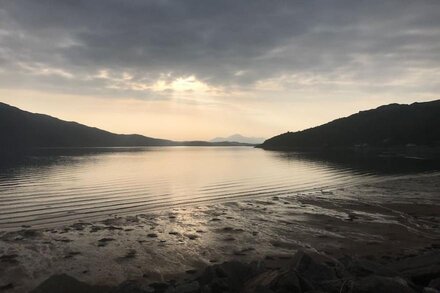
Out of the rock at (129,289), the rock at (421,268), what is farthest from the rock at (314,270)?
the rock at (129,289)

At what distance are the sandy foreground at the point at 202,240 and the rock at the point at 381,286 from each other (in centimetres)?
744

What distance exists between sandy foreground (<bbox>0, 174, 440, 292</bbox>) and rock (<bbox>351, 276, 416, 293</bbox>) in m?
7.44

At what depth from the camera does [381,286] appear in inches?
451

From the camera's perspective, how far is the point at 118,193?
1759 inches

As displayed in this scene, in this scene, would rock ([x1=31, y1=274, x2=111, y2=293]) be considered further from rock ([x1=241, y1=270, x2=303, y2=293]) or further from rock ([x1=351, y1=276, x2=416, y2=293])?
rock ([x1=351, y1=276, x2=416, y2=293])

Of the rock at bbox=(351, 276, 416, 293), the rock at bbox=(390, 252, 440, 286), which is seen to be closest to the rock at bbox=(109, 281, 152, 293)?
the rock at bbox=(351, 276, 416, 293)

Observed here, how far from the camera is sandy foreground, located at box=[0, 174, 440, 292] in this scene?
57.6 ft

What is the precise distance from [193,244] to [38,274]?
8440 millimetres

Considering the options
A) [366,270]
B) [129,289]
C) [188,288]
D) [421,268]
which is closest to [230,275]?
[188,288]

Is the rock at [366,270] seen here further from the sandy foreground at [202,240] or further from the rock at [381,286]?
the sandy foreground at [202,240]

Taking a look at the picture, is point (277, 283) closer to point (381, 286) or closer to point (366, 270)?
point (381, 286)

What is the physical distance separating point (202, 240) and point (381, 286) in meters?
13.1

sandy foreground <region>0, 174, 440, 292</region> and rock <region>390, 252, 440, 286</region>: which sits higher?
rock <region>390, 252, 440, 286</region>

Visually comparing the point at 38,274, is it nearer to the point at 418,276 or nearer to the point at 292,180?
the point at 418,276
